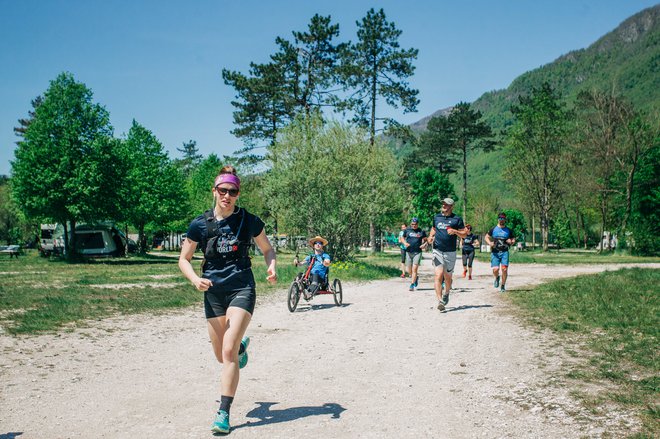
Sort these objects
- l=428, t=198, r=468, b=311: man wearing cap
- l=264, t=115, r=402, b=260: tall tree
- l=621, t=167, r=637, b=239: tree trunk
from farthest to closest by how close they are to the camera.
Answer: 1. l=621, t=167, r=637, b=239: tree trunk
2. l=264, t=115, r=402, b=260: tall tree
3. l=428, t=198, r=468, b=311: man wearing cap

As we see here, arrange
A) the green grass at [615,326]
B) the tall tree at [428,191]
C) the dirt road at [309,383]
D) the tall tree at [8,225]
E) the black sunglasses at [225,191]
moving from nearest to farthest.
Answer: the dirt road at [309,383] → the black sunglasses at [225,191] → the green grass at [615,326] → the tall tree at [8,225] → the tall tree at [428,191]

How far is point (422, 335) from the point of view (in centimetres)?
945

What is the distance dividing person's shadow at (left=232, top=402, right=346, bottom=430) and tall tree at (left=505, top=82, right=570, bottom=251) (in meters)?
53.1

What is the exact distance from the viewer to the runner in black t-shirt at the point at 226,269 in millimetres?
4934

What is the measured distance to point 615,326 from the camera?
9656 millimetres

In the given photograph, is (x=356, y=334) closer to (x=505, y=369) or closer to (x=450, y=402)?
(x=505, y=369)

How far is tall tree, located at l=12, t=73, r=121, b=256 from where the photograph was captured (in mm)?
38969

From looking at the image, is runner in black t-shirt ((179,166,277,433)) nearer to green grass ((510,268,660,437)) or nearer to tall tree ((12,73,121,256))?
green grass ((510,268,660,437))

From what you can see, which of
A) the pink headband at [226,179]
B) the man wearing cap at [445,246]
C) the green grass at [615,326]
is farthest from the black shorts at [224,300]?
the man wearing cap at [445,246]

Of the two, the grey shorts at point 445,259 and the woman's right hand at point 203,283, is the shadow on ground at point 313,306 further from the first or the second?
the woman's right hand at point 203,283

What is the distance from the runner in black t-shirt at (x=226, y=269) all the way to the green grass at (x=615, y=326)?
3.56 m

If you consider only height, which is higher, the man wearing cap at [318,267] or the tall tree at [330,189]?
the tall tree at [330,189]

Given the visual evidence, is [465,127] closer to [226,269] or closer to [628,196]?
[628,196]

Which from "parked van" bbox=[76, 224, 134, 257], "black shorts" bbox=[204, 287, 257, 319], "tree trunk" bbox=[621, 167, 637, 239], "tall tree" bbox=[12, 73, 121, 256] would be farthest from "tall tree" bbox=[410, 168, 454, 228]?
"black shorts" bbox=[204, 287, 257, 319]
